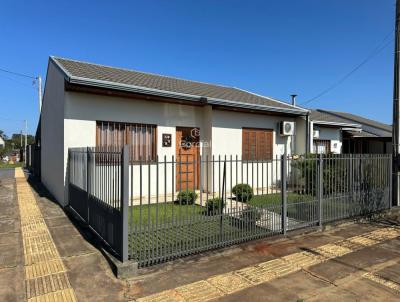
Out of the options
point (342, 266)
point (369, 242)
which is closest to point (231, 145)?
point (369, 242)

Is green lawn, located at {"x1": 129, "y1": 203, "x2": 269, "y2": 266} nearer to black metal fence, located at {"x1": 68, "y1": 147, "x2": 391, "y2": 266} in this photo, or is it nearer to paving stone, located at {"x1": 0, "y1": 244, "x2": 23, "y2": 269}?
black metal fence, located at {"x1": 68, "y1": 147, "x2": 391, "y2": 266}

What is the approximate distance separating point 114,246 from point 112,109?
5160 millimetres

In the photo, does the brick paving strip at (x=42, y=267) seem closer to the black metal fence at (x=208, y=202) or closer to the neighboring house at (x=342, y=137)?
the black metal fence at (x=208, y=202)

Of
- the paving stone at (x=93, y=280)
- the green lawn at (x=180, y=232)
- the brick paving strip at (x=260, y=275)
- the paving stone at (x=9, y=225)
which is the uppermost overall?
the green lawn at (x=180, y=232)

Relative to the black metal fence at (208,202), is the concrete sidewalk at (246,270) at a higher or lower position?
lower

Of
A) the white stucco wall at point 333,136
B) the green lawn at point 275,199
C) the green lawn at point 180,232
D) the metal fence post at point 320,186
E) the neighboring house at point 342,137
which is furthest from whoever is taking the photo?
the white stucco wall at point 333,136

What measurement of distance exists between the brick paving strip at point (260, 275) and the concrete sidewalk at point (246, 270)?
1 centimetres

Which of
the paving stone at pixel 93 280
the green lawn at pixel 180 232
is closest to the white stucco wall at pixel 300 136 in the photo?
the green lawn at pixel 180 232

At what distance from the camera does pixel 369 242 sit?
590 centimetres

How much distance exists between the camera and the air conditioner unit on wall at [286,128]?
1225cm

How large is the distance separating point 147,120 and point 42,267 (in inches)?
225

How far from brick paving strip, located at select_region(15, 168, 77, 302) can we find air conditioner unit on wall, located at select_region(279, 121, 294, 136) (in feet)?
29.9

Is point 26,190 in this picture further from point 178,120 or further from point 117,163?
point 117,163

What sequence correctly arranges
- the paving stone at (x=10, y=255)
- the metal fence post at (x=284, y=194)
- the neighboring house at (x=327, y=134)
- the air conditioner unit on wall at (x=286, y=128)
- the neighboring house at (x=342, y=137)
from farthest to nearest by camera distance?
the neighboring house at (x=342, y=137), the neighboring house at (x=327, y=134), the air conditioner unit on wall at (x=286, y=128), the metal fence post at (x=284, y=194), the paving stone at (x=10, y=255)
